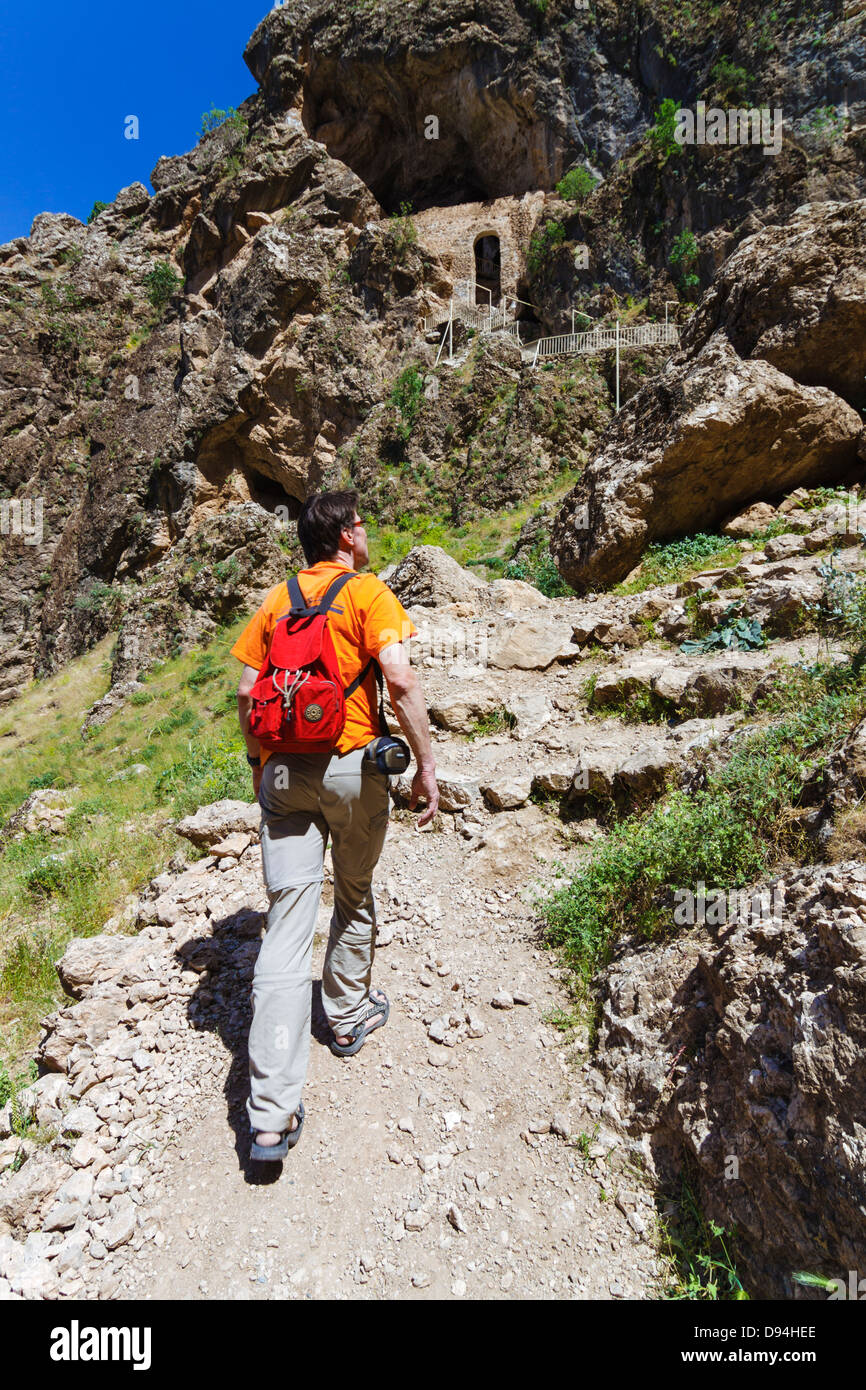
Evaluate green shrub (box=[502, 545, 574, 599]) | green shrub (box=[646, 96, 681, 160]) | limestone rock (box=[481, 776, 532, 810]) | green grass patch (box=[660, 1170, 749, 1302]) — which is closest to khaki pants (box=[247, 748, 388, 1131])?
green grass patch (box=[660, 1170, 749, 1302])

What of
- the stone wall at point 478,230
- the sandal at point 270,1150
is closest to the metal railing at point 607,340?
the stone wall at point 478,230

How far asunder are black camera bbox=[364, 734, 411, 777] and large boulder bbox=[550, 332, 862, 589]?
18.2 feet

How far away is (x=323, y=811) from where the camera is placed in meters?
2.26

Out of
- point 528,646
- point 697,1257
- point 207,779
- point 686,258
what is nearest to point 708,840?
point 697,1257

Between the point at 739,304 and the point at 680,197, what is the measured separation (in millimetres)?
13569

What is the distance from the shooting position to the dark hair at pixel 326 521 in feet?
8.00

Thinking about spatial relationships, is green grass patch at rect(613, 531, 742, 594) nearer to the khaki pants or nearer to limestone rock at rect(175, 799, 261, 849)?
limestone rock at rect(175, 799, 261, 849)

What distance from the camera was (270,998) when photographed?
211 cm

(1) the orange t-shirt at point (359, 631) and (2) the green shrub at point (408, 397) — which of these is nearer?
(1) the orange t-shirt at point (359, 631)

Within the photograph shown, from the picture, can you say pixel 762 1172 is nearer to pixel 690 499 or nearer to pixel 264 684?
pixel 264 684

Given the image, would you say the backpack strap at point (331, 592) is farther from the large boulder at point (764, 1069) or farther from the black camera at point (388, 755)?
the large boulder at point (764, 1069)

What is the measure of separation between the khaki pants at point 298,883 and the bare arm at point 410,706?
168 mm

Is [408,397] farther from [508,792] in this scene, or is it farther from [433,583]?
[508,792]

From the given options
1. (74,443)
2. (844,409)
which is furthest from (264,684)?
A: (74,443)
